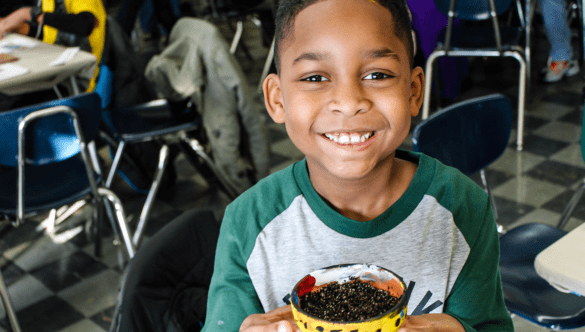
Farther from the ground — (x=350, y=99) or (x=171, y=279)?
(x=350, y=99)

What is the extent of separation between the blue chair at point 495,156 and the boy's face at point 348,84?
0.89m

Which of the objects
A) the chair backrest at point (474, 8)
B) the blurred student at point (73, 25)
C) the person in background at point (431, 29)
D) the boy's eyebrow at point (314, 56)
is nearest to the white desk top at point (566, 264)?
the boy's eyebrow at point (314, 56)

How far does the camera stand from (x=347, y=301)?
1.86 feet

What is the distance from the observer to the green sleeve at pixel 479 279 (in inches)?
28.9

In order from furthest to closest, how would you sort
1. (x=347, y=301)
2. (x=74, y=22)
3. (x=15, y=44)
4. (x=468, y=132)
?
(x=15, y=44) → (x=74, y=22) → (x=468, y=132) → (x=347, y=301)

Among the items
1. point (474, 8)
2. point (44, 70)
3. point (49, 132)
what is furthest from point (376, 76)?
point (474, 8)

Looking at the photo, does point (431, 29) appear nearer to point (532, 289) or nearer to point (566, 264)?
point (532, 289)

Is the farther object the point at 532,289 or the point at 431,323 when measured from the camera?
the point at 532,289

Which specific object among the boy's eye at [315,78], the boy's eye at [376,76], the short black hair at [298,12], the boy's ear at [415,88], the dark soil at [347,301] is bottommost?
the dark soil at [347,301]

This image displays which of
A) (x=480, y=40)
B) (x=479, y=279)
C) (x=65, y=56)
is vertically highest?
(x=479, y=279)

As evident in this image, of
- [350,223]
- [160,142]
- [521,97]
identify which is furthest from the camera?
[521,97]

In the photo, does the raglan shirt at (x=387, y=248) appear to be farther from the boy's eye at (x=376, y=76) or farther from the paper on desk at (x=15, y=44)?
the paper on desk at (x=15, y=44)

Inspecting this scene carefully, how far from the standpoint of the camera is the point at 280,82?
2.33 feet

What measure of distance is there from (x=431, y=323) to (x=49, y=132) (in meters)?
1.72
